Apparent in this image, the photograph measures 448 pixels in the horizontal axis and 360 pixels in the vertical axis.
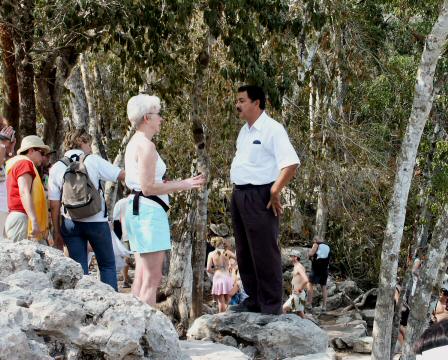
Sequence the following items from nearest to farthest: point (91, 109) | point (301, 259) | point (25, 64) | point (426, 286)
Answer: point (25, 64), point (426, 286), point (91, 109), point (301, 259)

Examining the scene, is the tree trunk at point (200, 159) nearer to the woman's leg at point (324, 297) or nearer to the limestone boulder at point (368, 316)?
the woman's leg at point (324, 297)

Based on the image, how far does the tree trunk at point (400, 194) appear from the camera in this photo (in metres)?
9.58

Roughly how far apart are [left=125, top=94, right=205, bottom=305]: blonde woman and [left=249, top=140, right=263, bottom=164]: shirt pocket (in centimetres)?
49

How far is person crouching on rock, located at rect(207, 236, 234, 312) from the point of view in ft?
45.0

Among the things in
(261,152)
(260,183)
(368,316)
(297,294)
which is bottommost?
(368,316)

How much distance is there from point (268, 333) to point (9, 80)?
4861 mm

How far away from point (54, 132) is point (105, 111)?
597 cm

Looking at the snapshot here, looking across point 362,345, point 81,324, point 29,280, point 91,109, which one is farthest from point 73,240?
point 362,345

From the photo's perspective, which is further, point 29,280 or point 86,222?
point 86,222

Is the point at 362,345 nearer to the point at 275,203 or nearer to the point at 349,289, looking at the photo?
the point at 349,289

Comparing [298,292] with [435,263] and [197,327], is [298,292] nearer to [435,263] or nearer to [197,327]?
[435,263]

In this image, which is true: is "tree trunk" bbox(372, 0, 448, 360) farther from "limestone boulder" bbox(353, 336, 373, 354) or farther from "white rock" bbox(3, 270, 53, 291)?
"white rock" bbox(3, 270, 53, 291)

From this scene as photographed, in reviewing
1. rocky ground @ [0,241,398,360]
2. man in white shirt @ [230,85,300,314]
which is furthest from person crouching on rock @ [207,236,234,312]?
rocky ground @ [0,241,398,360]

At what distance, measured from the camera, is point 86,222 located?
6.80 m
